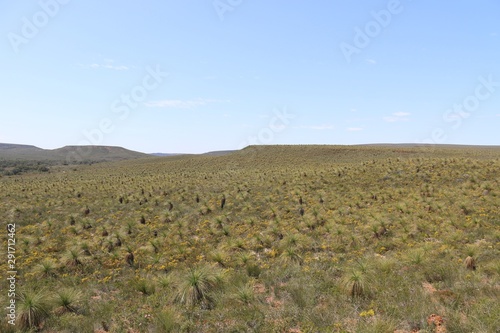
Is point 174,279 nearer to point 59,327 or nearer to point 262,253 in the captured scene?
point 59,327

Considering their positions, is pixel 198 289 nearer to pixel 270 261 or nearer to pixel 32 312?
pixel 270 261

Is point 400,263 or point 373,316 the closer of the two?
point 373,316

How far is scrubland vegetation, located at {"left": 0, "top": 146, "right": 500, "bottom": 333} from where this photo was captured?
22.5 feet

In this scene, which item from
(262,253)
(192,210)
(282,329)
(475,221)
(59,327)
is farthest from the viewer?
(192,210)

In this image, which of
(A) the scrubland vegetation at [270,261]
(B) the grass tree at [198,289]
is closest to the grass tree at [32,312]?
(A) the scrubland vegetation at [270,261]

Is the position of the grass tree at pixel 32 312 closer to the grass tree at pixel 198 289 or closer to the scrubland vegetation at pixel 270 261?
the scrubland vegetation at pixel 270 261

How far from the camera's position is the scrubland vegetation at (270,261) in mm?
6863

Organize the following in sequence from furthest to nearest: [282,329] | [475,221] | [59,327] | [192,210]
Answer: [192,210] < [475,221] < [59,327] < [282,329]

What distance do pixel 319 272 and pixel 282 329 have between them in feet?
11.5

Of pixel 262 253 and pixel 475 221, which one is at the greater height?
pixel 475 221

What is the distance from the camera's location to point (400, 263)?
371 inches

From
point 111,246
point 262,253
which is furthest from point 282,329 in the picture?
point 111,246

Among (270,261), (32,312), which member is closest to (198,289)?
(270,261)

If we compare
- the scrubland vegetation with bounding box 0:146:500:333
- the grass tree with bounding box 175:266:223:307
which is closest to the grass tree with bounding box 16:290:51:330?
the scrubland vegetation with bounding box 0:146:500:333
